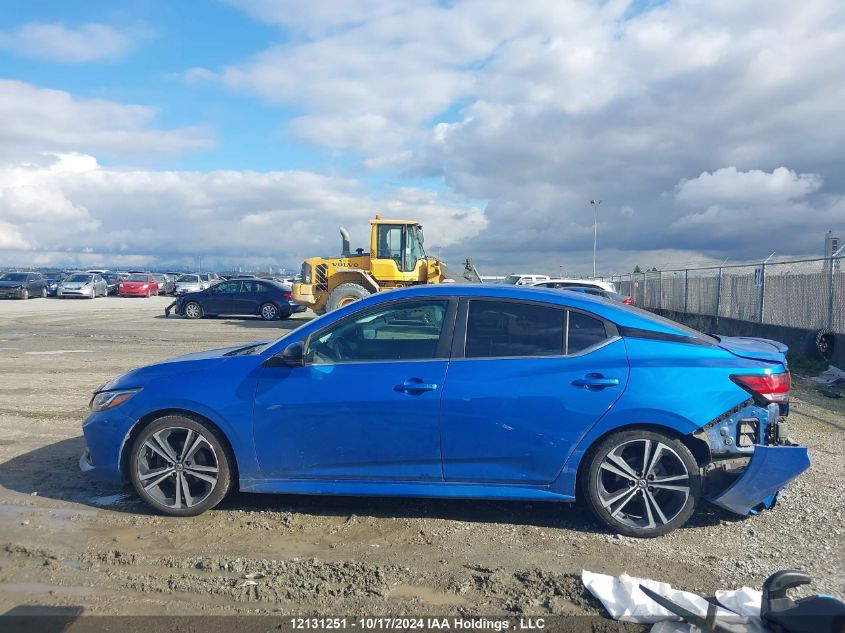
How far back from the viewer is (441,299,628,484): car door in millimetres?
4344

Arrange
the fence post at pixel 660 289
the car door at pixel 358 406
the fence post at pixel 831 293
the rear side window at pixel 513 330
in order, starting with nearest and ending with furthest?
the car door at pixel 358 406, the rear side window at pixel 513 330, the fence post at pixel 831 293, the fence post at pixel 660 289

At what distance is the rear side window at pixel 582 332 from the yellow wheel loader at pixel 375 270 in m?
14.0

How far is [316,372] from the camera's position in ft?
15.1

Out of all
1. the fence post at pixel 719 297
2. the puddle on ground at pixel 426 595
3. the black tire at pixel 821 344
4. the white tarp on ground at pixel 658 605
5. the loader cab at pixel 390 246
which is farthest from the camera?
the loader cab at pixel 390 246

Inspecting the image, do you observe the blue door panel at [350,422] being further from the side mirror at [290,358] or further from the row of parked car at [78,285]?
the row of parked car at [78,285]

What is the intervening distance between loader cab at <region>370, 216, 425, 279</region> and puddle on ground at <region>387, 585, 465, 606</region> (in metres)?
15.4

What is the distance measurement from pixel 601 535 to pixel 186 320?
70.9ft

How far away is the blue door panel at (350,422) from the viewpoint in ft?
14.6

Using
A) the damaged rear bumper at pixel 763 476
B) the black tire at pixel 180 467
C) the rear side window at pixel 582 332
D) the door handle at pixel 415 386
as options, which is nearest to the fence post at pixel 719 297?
the damaged rear bumper at pixel 763 476

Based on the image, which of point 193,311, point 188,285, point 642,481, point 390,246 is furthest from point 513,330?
point 188,285

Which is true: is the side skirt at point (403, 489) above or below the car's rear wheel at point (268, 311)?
below

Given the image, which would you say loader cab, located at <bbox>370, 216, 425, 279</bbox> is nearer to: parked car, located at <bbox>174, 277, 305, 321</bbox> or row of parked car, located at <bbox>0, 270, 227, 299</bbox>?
parked car, located at <bbox>174, 277, 305, 321</bbox>

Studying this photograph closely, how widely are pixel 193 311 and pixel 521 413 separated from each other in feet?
72.3

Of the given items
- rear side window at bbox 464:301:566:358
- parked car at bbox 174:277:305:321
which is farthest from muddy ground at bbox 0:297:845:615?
parked car at bbox 174:277:305:321
